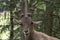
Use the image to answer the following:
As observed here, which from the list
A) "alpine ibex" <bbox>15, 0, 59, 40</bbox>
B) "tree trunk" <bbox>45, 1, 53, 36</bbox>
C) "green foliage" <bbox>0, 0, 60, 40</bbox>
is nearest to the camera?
"alpine ibex" <bbox>15, 0, 59, 40</bbox>

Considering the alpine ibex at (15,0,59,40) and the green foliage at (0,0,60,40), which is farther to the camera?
the green foliage at (0,0,60,40)

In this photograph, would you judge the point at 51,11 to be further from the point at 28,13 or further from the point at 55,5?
the point at 28,13

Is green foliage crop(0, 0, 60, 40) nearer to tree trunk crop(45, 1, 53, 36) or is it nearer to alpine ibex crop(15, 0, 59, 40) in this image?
tree trunk crop(45, 1, 53, 36)

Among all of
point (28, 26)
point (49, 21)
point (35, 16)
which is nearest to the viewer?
point (28, 26)

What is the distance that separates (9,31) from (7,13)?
1.92 ft

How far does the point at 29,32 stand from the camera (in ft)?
27.5

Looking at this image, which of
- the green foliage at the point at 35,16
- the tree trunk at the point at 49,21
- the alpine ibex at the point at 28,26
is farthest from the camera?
the tree trunk at the point at 49,21

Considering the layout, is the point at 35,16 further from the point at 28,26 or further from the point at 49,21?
the point at 28,26

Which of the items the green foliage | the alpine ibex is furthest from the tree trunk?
the alpine ibex

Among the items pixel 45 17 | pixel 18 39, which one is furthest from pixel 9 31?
A: pixel 45 17

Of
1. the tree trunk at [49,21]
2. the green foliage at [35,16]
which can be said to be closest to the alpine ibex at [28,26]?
the green foliage at [35,16]

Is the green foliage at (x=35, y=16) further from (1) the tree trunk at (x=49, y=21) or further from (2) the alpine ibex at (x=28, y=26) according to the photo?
(2) the alpine ibex at (x=28, y=26)

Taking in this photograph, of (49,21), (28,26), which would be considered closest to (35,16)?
(49,21)

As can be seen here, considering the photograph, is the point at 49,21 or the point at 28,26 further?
the point at 49,21
